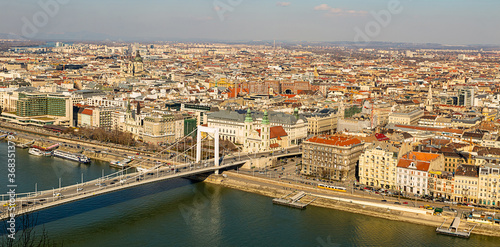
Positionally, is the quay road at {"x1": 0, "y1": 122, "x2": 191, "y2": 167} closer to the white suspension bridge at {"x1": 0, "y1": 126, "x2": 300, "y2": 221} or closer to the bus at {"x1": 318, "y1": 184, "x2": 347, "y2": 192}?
the white suspension bridge at {"x1": 0, "y1": 126, "x2": 300, "y2": 221}

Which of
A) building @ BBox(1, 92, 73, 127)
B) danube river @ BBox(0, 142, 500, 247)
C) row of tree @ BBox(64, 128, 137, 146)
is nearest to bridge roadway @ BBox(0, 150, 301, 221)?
danube river @ BBox(0, 142, 500, 247)

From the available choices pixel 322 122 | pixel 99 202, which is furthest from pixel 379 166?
pixel 322 122

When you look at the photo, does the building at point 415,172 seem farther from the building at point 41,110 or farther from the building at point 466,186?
the building at point 41,110

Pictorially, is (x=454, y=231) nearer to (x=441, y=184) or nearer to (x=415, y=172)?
(x=441, y=184)

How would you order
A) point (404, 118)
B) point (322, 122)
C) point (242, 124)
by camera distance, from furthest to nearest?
1. point (404, 118)
2. point (322, 122)
3. point (242, 124)

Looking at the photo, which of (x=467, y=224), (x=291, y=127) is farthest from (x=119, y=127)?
(x=467, y=224)
